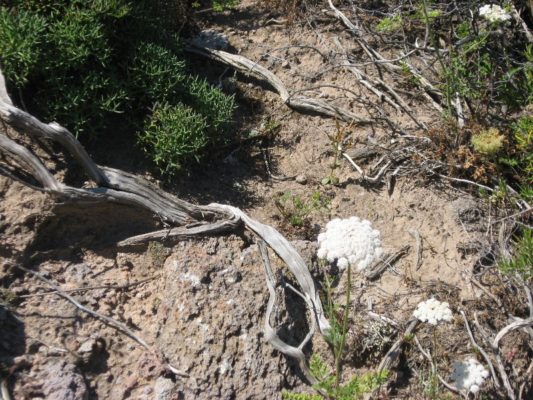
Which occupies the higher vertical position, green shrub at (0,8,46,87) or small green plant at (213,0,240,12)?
green shrub at (0,8,46,87)

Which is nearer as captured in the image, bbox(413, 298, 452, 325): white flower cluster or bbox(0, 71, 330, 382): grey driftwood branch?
bbox(413, 298, 452, 325): white flower cluster

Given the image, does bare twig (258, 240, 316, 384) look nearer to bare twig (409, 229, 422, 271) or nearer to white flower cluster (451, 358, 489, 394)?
white flower cluster (451, 358, 489, 394)

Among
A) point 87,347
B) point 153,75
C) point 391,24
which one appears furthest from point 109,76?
point 391,24

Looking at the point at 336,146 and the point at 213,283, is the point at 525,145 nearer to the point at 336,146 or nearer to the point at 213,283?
the point at 336,146

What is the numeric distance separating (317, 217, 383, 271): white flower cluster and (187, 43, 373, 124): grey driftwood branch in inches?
94.3

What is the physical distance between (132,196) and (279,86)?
80.8 inches

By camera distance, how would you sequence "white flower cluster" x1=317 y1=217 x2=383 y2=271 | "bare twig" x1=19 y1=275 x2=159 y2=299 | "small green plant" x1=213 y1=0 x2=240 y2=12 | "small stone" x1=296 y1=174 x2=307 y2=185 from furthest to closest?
"small green plant" x1=213 y1=0 x2=240 y2=12
"small stone" x1=296 y1=174 x2=307 y2=185
"bare twig" x1=19 y1=275 x2=159 y2=299
"white flower cluster" x1=317 y1=217 x2=383 y2=271

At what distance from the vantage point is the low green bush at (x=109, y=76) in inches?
171

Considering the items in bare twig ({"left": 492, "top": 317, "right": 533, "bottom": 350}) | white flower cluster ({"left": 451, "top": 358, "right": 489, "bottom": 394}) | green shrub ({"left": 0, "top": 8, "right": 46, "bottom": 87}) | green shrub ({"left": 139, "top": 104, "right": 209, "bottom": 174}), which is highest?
green shrub ({"left": 0, "top": 8, "right": 46, "bottom": 87})

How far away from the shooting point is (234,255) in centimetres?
438

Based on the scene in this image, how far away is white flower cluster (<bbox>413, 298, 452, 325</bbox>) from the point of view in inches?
136

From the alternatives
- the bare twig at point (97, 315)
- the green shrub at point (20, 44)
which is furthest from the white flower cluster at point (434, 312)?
the green shrub at point (20, 44)

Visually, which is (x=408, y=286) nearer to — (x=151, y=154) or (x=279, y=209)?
(x=279, y=209)

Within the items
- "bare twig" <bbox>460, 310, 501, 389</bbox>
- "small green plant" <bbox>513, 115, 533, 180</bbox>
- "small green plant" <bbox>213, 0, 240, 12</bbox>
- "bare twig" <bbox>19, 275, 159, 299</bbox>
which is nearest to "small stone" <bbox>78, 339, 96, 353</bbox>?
"bare twig" <bbox>19, 275, 159, 299</bbox>
